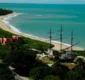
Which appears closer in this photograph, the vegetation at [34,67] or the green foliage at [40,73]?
the vegetation at [34,67]

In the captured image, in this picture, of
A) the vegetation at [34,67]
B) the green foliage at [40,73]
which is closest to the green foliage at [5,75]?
the vegetation at [34,67]

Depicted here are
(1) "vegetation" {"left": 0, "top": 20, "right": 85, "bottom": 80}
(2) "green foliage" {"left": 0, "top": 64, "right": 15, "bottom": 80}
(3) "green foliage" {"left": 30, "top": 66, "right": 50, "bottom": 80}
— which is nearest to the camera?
(2) "green foliage" {"left": 0, "top": 64, "right": 15, "bottom": 80}

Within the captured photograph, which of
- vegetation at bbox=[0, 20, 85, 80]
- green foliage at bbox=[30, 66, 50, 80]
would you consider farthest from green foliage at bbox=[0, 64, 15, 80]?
green foliage at bbox=[30, 66, 50, 80]

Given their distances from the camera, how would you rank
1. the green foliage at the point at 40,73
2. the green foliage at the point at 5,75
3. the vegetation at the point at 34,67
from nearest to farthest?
1. the green foliage at the point at 5,75
2. the vegetation at the point at 34,67
3. the green foliage at the point at 40,73

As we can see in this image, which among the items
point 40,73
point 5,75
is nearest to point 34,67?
point 40,73

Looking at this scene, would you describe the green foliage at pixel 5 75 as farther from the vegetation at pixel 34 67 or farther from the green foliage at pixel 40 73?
the green foliage at pixel 40 73

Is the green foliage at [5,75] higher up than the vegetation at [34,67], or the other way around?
the green foliage at [5,75]

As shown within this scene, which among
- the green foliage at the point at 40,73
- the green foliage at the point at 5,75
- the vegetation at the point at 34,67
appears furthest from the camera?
the green foliage at the point at 40,73

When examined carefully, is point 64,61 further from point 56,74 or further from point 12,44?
point 56,74

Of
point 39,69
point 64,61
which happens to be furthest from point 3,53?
point 39,69

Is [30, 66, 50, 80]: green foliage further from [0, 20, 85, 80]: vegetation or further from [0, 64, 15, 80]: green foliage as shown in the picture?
[0, 64, 15, 80]: green foliage

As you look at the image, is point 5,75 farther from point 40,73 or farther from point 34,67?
point 34,67
